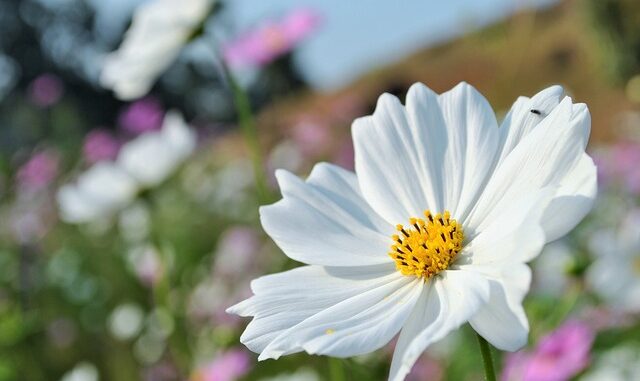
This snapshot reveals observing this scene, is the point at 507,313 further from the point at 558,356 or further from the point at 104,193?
the point at 104,193

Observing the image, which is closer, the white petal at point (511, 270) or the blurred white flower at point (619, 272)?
the white petal at point (511, 270)

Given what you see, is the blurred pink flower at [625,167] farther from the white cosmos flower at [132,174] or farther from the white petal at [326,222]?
the white petal at [326,222]

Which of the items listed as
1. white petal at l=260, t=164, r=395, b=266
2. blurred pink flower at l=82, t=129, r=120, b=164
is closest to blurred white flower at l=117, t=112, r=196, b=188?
white petal at l=260, t=164, r=395, b=266

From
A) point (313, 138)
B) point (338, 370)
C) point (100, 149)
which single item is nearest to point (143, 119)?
point (100, 149)

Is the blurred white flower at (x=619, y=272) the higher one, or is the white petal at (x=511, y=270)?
the white petal at (x=511, y=270)

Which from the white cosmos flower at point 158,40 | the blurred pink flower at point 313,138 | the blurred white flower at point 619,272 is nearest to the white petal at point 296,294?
the white cosmos flower at point 158,40

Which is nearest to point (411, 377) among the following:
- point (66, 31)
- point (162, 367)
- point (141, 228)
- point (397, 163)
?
point (162, 367)
